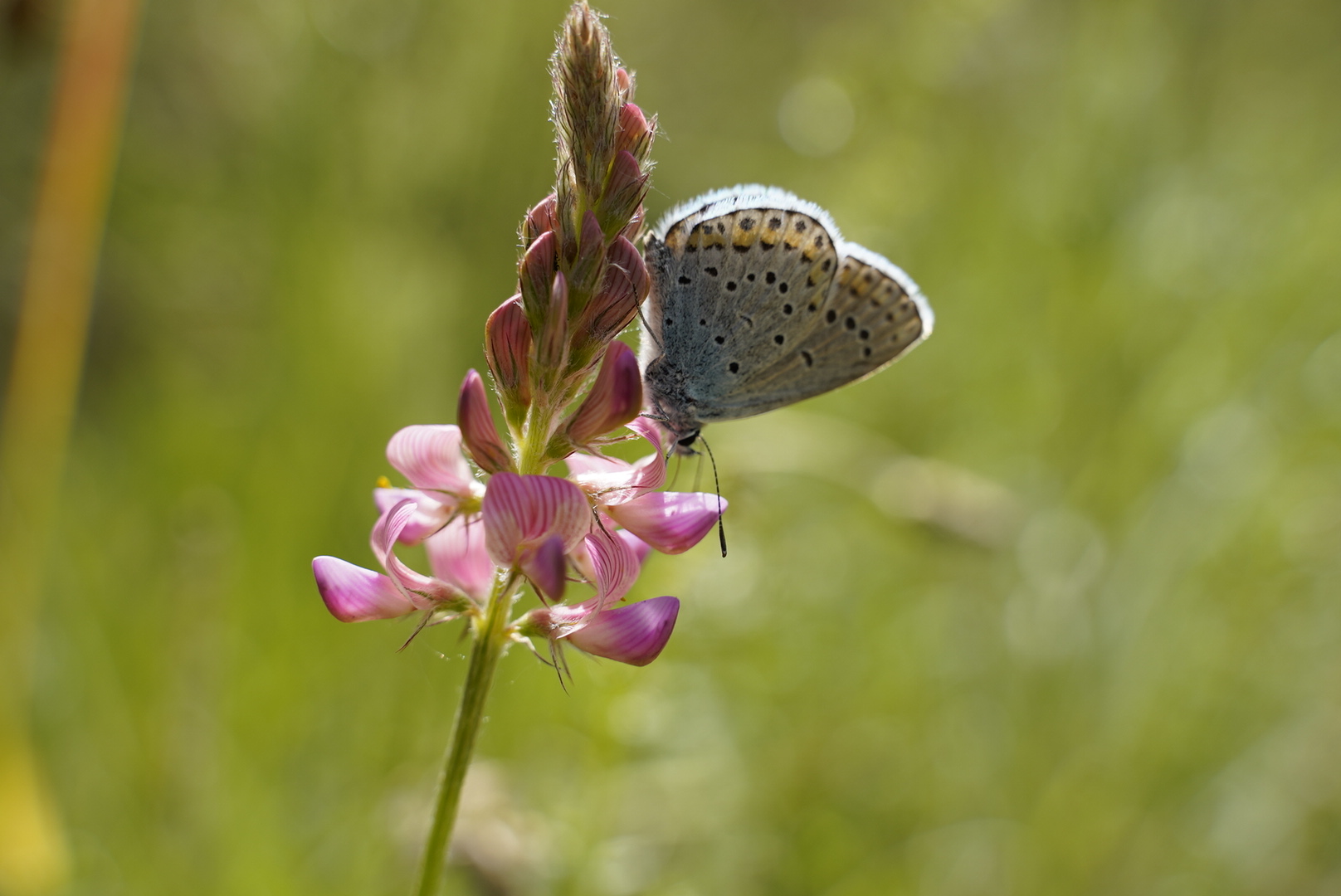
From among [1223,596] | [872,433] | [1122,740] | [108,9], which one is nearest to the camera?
[108,9]

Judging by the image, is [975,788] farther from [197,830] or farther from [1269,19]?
[1269,19]

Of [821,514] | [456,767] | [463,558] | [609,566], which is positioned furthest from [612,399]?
[821,514]

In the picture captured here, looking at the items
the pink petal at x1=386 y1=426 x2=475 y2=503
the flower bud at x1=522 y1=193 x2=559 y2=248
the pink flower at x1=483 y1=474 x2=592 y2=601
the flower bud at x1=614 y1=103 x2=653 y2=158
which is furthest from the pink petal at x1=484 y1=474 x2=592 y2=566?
the flower bud at x1=614 y1=103 x2=653 y2=158

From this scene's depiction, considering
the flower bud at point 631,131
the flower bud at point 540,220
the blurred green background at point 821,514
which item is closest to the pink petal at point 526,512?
the flower bud at point 540,220

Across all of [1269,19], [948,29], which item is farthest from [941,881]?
[1269,19]

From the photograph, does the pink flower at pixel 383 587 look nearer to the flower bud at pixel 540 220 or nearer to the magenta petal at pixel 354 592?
the magenta petal at pixel 354 592

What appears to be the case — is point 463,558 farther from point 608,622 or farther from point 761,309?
point 761,309
